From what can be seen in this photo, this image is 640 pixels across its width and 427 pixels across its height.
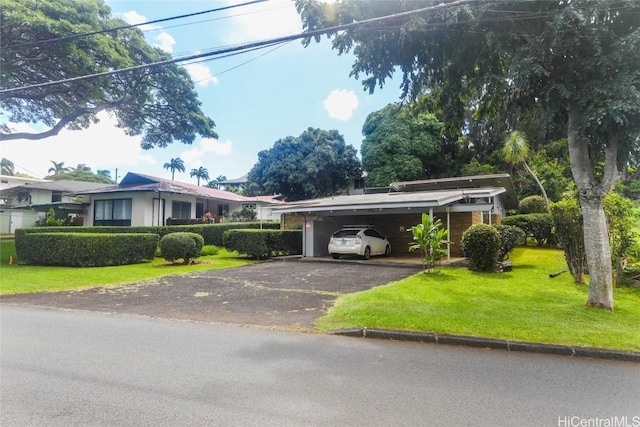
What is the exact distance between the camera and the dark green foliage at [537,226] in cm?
1848

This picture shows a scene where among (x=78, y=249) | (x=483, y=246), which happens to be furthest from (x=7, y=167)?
(x=483, y=246)

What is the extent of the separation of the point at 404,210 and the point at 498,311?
30.5ft

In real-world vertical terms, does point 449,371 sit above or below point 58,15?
below

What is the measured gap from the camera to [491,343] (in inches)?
211

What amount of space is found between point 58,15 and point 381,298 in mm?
17446

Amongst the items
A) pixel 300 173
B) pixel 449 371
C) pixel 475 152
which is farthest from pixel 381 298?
pixel 475 152

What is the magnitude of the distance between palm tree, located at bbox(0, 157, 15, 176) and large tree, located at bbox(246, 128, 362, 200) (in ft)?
180

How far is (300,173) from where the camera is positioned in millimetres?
34000

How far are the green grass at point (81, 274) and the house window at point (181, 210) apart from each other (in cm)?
1041

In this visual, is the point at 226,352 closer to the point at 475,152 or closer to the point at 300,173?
the point at 300,173

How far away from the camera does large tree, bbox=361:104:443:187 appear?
30.5 metres

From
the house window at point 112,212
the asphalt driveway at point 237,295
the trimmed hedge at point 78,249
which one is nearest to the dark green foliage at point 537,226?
the asphalt driveway at point 237,295

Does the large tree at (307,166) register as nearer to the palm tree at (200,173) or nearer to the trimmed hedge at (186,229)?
the trimmed hedge at (186,229)

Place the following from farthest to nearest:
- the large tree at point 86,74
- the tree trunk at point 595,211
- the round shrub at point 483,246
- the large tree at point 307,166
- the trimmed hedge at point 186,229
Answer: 1. the large tree at point 307,166
2. the trimmed hedge at point 186,229
3. the large tree at point 86,74
4. the round shrub at point 483,246
5. the tree trunk at point 595,211
